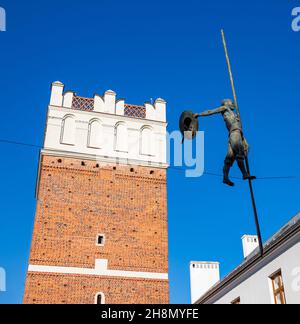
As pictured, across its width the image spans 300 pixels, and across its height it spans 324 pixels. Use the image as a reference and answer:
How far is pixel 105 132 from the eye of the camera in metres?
20.3

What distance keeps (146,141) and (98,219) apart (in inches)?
161

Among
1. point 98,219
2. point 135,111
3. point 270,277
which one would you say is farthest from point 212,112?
point 135,111

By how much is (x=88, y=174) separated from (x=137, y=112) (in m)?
3.91

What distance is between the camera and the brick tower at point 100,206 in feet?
55.5

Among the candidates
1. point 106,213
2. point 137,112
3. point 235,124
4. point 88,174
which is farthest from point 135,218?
point 235,124

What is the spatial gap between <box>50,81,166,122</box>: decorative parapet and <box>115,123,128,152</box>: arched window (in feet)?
2.06

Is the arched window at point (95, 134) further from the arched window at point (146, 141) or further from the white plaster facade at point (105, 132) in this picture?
the arched window at point (146, 141)

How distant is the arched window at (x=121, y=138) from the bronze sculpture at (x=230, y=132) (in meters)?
14.2

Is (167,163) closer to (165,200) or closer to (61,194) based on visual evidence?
(165,200)

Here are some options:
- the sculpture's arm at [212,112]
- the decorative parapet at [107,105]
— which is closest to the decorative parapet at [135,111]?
the decorative parapet at [107,105]

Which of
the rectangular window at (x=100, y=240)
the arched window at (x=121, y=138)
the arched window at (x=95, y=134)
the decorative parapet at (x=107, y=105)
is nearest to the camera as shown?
the rectangular window at (x=100, y=240)

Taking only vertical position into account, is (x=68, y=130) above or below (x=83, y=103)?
below

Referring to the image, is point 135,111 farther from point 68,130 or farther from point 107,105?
point 68,130

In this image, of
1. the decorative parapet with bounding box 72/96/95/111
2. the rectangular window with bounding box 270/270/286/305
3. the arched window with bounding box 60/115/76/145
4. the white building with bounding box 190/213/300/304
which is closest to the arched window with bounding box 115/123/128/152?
the decorative parapet with bounding box 72/96/95/111
